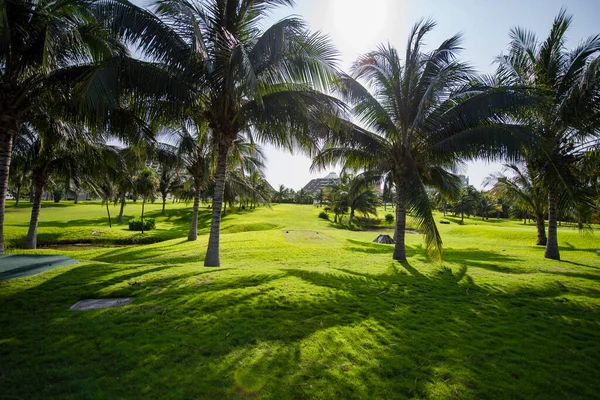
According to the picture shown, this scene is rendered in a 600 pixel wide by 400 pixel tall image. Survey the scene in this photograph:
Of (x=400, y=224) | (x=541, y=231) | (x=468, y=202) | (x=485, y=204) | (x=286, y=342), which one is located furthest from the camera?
(x=485, y=204)

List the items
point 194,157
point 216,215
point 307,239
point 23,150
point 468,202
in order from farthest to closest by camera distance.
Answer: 1. point 468,202
2. point 307,239
3. point 194,157
4. point 23,150
5. point 216,215

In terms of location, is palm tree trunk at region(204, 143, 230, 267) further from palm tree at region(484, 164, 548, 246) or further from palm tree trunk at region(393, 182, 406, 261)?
palm tree at region(484, 164, 548, 246)

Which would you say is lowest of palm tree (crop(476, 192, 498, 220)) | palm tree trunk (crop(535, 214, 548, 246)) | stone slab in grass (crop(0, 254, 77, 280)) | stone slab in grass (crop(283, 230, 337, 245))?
stone slab in grass (crop(283, 230, 337, 245))

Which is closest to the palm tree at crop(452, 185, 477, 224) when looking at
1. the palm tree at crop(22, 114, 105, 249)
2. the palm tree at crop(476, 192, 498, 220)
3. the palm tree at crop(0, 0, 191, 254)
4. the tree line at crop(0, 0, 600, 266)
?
the palm tree at crop(476, 192, 498, 220)

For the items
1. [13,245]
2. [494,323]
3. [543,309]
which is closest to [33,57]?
[494,323]

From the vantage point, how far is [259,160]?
19375 millimetres

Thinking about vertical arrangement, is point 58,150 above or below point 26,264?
above

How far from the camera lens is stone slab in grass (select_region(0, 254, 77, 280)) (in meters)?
6.62

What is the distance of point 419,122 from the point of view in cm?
979

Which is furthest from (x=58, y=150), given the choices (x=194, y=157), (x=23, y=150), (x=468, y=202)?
(x=468, y=202)

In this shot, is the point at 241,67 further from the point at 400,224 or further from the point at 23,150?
the point at 23,150

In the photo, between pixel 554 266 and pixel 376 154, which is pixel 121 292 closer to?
pixel 376 154

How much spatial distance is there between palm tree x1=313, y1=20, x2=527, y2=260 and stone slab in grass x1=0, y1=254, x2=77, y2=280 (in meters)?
9.12

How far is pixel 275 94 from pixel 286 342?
6812 millimetres
